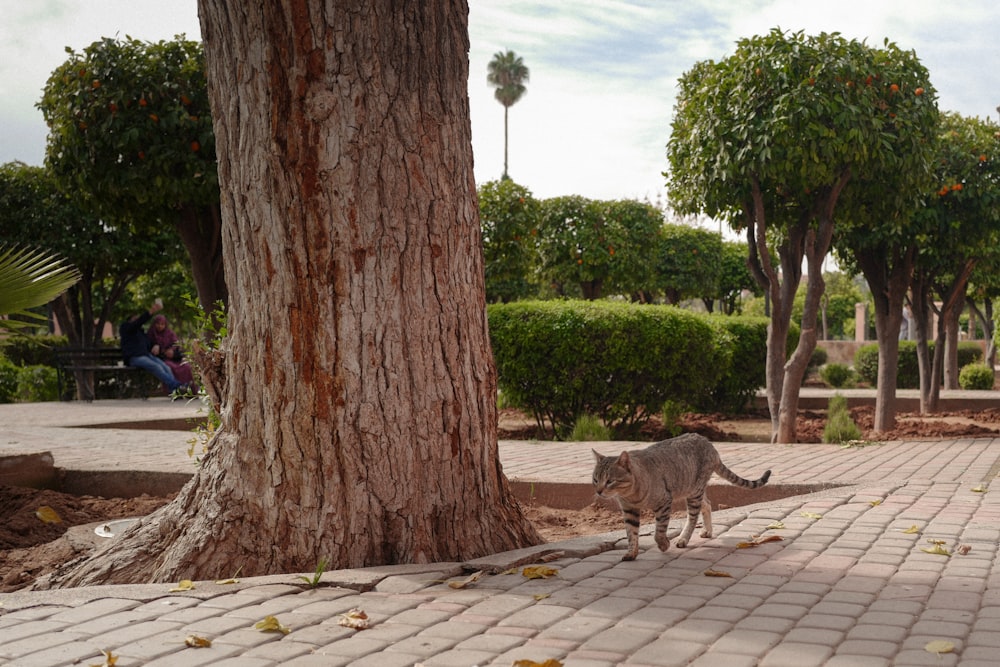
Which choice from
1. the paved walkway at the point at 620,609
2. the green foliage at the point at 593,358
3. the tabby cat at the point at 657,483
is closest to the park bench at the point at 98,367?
the green foliage at the point at 593,358

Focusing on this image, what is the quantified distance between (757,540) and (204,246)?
36.4ft

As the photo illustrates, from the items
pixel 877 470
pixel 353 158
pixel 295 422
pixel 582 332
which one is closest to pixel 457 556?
pixel 295 422

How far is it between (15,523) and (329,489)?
3520 mm

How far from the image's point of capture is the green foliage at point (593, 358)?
12.5 metres

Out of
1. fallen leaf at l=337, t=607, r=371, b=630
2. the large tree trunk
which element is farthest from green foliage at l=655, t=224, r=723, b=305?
fallen leaf at l=337, t=607, r=371, b=630

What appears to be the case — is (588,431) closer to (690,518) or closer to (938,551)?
(690,518)

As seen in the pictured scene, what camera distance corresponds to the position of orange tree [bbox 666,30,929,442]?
402 inches

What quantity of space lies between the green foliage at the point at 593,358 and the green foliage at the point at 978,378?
16.9m

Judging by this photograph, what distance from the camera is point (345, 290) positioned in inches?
189

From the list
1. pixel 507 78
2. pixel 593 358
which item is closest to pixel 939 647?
pixel 593 358

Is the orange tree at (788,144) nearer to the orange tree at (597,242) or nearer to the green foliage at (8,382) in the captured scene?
the green foliage at (8,382)

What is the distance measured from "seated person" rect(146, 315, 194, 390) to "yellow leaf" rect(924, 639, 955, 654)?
17.0m

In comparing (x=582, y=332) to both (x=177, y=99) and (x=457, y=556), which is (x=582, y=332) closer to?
(x=177, y=99)

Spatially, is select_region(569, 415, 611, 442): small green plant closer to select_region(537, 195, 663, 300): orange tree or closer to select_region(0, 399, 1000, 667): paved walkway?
select_region(0, 399, 1000, 667): paved walkway
